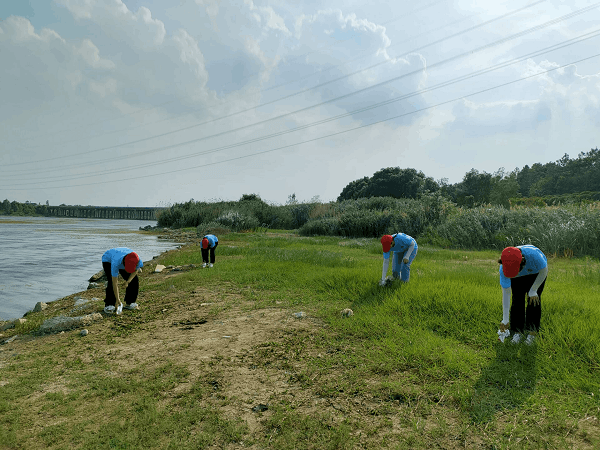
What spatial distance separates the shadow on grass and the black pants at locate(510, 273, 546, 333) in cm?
26

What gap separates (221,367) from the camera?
381 centimetres

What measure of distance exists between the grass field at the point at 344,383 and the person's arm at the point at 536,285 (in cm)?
50

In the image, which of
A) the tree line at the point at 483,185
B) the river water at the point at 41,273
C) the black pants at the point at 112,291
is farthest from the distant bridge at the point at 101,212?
the black pants at the point at 112,291

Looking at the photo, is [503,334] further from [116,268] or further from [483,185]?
[483,185]

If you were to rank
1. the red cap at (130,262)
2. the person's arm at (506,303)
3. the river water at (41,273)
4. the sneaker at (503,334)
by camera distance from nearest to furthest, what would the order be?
the person's arm at (506,303)
the sneaker at (503,334)
the red cap at (130,262)
the river water at (41,273)

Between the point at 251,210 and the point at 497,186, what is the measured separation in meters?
38.3

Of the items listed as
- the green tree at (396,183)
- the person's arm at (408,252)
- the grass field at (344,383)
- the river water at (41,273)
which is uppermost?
the green tree at (396,183)

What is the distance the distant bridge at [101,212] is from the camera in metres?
77.4

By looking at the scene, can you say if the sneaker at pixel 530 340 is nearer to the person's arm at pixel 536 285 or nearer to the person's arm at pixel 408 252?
the person's arm at pixel 536 285

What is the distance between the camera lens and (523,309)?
4156 mm

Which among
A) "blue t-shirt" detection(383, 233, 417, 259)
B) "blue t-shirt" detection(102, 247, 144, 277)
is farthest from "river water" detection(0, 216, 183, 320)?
"blue t-shirt" detection(383, 233, 417, 259)

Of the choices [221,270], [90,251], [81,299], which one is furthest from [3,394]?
[90,251]

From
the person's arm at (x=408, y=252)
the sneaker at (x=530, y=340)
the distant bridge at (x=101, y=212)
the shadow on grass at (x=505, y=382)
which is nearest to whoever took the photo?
the shadow on grass at (x=505, y=382)

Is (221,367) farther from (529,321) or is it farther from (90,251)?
(90,251)
